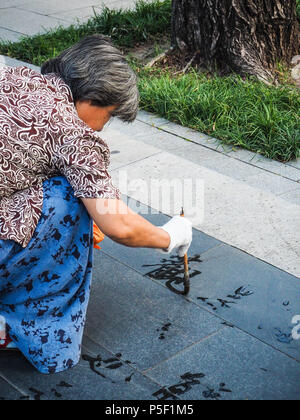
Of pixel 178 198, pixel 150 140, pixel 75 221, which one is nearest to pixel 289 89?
pixel 150 140

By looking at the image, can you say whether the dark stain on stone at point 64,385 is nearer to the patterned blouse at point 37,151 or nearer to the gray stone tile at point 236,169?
the patterned blouse at point 37,151

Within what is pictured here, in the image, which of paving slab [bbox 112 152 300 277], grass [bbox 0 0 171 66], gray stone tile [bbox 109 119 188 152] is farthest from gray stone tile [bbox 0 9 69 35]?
paving slab [bbox 112 152 300 277]

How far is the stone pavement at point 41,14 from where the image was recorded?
26.4 ft

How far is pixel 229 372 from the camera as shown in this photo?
2717 millimetres

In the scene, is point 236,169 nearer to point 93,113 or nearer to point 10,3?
point 93,113

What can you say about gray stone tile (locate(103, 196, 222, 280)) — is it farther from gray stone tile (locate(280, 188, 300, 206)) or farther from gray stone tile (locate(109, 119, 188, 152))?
gray stone tile (locate(109, 119, 188, 152))

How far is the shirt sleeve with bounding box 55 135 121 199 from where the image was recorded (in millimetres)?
2445

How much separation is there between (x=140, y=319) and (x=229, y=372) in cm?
55

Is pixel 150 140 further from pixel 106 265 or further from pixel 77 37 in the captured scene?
pixel 77 37

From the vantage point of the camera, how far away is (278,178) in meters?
4.52

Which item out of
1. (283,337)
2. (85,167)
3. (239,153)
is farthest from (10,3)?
(283,337)

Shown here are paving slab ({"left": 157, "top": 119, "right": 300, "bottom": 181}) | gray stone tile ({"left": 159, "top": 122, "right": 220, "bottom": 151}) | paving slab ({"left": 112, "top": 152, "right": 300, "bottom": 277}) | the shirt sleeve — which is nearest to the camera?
the shirt sleeve

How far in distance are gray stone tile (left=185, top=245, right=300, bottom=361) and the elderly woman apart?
518 millimetres
